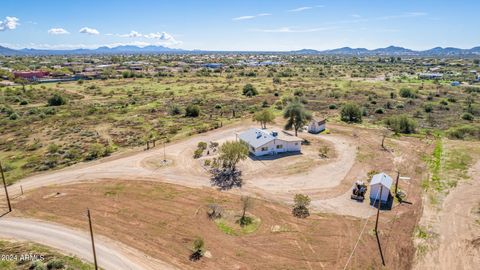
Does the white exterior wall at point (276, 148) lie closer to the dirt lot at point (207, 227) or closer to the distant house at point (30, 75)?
the dirt lot at point (207, 227)

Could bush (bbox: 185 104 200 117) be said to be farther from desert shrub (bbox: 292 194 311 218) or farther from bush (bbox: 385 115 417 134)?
desert shrub (bbox: 292 194 311 218)

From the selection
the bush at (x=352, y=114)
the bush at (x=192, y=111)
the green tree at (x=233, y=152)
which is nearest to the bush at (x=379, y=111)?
the bush at (x=352, y=114)

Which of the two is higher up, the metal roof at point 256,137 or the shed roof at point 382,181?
the metal roof at point 256,137

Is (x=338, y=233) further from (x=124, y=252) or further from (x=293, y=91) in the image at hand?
(x=293, y=91)

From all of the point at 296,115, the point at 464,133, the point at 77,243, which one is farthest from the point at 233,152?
the point at 464,133

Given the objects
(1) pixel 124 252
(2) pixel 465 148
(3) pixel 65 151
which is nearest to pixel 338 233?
(1) pixel 124 252

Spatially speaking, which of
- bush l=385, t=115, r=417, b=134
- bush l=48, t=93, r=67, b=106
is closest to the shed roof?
bush l=385, t=115, r=417, b=134
